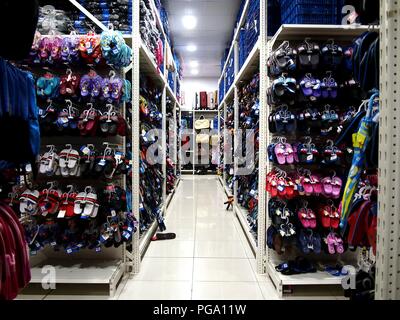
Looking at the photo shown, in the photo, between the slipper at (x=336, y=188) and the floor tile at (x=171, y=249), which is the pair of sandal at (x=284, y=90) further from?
the floor tile at (x=171, y=249)

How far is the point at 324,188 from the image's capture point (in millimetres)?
2596

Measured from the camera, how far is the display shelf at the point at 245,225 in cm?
351

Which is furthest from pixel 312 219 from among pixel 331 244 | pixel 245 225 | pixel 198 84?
pixel 198 84

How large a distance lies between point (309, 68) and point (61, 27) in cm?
228

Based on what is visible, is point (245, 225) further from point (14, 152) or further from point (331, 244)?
point (14, 152)

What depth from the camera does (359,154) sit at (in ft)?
4.32

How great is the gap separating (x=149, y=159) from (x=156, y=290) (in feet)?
7.20

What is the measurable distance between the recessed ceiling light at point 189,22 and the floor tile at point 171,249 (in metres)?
5.02

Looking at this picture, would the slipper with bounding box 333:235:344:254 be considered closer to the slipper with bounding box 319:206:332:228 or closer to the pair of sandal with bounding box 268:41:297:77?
the slipper with bounding box 319:206:332:228

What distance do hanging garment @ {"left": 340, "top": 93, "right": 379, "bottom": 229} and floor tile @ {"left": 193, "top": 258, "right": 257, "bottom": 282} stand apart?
1.71 metres

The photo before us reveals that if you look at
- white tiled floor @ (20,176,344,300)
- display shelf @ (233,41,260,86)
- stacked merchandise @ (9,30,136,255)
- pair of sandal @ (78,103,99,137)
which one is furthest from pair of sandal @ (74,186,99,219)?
display shelf @ (233,41,260,86)

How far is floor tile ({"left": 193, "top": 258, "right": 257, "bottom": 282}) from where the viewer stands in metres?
2.85

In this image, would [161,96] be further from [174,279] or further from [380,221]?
[380,221]
